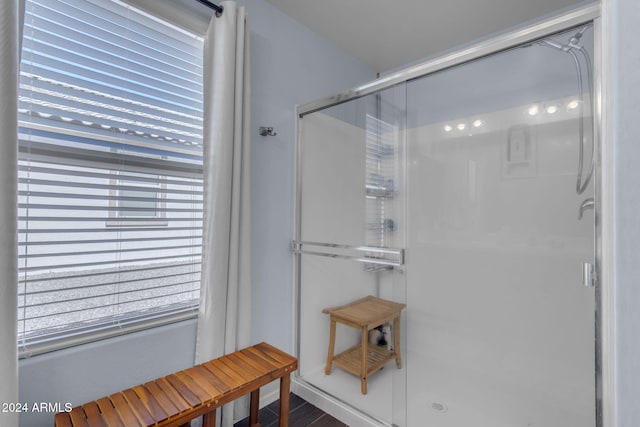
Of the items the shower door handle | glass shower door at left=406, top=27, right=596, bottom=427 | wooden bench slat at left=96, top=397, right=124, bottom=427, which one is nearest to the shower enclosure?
glass shower door at left=406, top=27, right=596, bottom=427

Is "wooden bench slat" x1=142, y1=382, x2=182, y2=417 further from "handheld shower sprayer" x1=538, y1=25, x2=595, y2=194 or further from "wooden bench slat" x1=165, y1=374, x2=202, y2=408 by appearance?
"handheld shower sprayer" x1=538, y1=25, x2=595, y2=194

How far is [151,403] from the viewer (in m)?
1.17

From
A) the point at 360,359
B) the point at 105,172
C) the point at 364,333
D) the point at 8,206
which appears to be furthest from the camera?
the point at 360,359

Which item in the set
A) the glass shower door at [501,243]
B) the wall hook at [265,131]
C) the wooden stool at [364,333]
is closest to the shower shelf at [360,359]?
the wooden stool at [364,333]

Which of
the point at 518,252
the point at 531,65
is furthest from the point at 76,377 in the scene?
the point at 531,65

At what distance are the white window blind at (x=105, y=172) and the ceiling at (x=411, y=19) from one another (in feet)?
2.76

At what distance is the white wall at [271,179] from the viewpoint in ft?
4.85

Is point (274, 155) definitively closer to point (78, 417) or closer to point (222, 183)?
point (222, 183)

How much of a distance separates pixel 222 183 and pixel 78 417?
1.04 metres

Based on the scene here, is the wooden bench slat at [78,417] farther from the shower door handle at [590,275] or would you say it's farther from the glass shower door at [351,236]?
the shower door handle at [590,275]

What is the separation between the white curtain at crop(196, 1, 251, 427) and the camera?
Answer: 1.54 meters

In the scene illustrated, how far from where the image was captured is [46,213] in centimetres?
118

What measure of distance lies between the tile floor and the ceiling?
2.42 m

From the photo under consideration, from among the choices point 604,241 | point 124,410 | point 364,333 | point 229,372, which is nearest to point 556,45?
point 604,241
